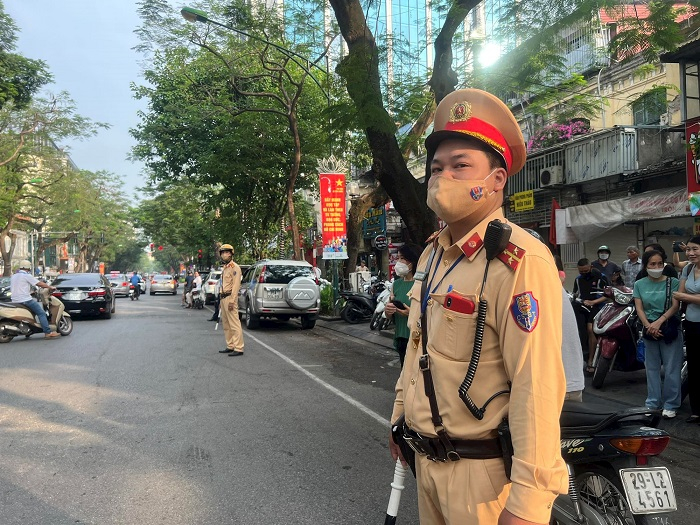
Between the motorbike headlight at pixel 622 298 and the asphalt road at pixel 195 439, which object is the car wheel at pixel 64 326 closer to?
the asphalt road at pixel 195 439

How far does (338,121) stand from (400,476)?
784cm

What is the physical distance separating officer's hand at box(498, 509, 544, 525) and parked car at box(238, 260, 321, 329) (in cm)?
1224

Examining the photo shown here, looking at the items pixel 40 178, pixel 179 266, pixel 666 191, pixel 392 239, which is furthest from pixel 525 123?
pixel 179 266

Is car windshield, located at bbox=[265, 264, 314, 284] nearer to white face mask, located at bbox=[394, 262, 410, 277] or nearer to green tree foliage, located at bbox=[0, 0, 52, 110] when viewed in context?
white face mask, located at bbox=[394, 262, 410, 277]

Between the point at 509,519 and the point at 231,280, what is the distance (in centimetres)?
889

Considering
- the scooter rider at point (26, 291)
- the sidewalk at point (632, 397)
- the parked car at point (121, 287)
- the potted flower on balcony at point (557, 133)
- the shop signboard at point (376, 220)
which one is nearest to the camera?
the sidewalk at point (632, 397)

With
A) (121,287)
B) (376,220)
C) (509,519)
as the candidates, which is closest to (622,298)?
(509,519)

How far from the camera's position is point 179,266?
102250 millimetres

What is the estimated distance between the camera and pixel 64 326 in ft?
43.5

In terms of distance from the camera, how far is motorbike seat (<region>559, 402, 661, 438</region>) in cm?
245

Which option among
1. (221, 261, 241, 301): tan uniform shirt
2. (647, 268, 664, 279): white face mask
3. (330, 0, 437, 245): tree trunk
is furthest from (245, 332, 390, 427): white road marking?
(647, 268, 664, 279): white face mask

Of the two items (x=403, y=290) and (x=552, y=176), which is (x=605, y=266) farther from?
(x=552, y=176)

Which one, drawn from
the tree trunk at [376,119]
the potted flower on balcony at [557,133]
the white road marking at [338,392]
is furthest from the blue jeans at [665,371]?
the potted flower on balcony at [557,133]

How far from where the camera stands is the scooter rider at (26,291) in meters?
12.0
